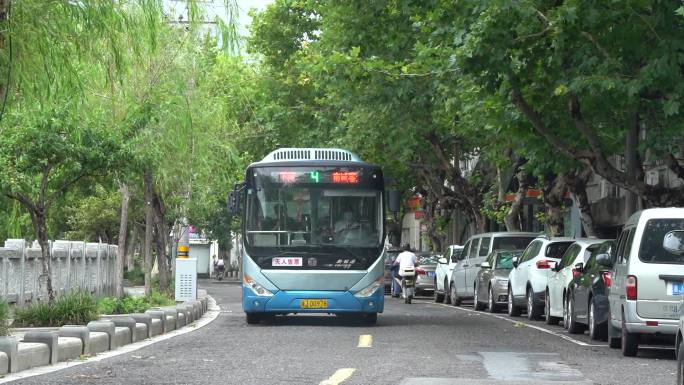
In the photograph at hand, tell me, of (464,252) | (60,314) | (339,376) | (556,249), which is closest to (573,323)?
(556,249)

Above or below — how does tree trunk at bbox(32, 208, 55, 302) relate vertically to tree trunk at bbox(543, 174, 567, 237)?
below

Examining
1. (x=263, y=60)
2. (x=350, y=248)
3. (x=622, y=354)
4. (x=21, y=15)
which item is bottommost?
(x=622, y=354)

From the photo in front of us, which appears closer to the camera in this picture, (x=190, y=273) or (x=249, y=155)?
(x=190, y=273)

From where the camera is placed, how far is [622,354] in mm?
18109

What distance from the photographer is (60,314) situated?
20.5 metres

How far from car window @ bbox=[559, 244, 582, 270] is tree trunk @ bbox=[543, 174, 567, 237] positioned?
43.8 feet

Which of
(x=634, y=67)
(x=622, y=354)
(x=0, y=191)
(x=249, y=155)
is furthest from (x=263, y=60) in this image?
(x=622, y=354)

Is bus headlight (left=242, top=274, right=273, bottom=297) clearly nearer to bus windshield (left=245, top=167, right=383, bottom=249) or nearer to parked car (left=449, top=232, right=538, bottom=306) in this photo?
bus windshield (left=245, top=167, right=383, bottom=249)

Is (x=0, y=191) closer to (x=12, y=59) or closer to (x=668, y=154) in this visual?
(x=668, y=154)

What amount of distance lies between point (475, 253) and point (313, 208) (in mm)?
10625

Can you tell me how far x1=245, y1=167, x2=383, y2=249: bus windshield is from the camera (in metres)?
25.0

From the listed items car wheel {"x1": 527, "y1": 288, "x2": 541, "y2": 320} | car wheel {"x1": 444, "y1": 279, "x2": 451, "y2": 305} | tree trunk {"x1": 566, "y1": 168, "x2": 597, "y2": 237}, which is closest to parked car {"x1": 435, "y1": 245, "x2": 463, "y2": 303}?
car wheel {"x1": 444, "y1": 279, "x2": 451, "y2": 305}

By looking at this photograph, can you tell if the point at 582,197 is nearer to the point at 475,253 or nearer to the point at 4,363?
the point at 475,253

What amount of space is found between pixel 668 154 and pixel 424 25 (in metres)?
5.24
